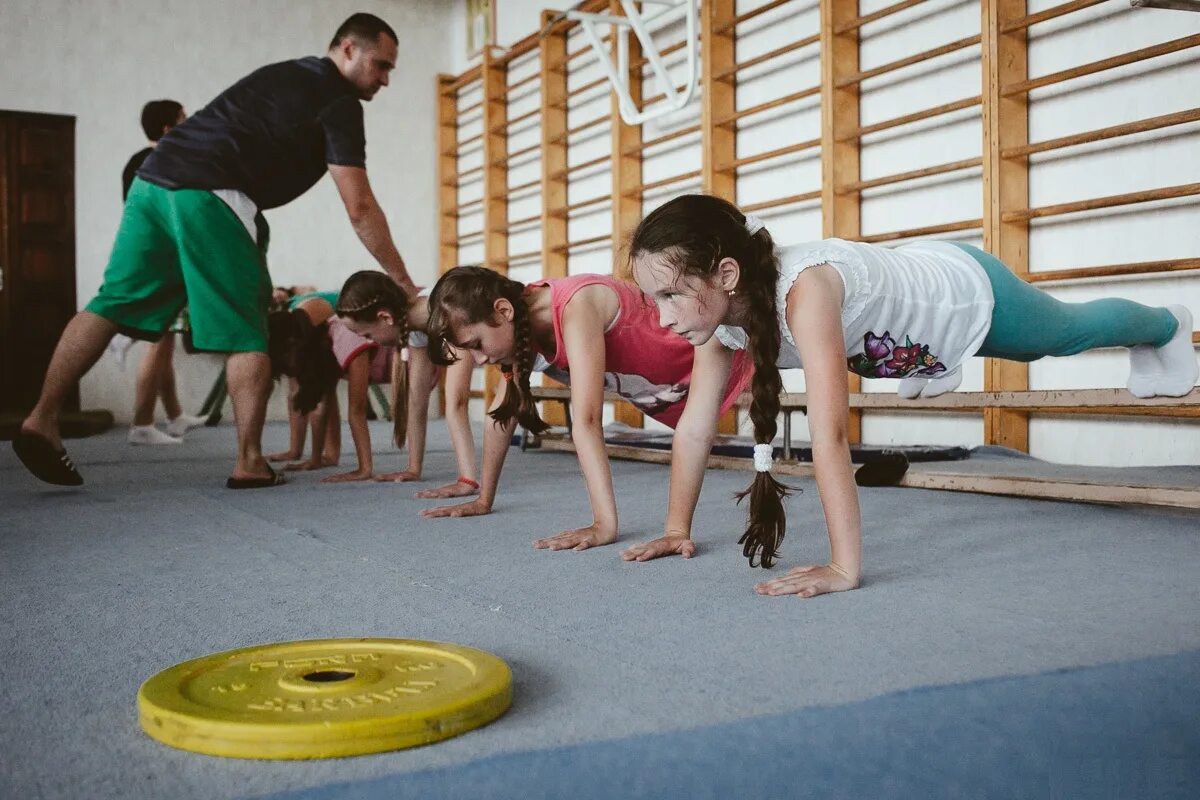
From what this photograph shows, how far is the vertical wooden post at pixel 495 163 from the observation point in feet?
23.3

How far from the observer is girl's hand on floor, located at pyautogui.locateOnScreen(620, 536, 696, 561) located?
5.72ft

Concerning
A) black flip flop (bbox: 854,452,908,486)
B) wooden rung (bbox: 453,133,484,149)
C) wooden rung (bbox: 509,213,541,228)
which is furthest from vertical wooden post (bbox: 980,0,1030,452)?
wooden rung (bbox: 453,133,484,149)

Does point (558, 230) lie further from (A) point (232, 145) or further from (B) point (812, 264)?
(B) point (812, 264)

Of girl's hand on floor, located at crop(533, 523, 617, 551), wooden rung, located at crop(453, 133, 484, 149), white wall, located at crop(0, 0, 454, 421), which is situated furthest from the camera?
wooden rung, located at crop(453, 133, 484, 149)

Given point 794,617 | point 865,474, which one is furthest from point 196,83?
point 794,617

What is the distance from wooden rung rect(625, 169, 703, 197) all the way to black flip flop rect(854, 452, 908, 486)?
2.66 meters

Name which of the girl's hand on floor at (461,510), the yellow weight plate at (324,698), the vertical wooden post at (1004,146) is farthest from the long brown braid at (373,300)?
the vertical wooden post at (1004,146)

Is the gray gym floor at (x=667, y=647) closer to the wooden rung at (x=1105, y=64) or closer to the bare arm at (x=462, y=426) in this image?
the bare arm at (x=462, y=426)

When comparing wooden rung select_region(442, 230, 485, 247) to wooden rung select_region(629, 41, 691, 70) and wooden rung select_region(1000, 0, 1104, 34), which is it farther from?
wooden rung select_region(1000, 0, 1104, 34)

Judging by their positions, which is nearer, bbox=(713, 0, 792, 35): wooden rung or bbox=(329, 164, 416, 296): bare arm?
bbox=(329, 164, 416, 296): bare arm

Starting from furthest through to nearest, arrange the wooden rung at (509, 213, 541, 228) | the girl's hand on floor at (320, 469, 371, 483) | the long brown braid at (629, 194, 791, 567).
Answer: the wooden rung at (509, 213, 541, 228), the girl's hand on floor at (320, 469, 371, 483), the long brown braid at (629, 194, 791, 567)

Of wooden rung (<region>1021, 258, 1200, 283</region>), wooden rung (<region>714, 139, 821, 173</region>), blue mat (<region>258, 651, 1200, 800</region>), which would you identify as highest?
wooden rung (<region>714, 139, 821, 173</region>)

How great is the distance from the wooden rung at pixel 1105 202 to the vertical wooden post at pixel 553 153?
3.19 m

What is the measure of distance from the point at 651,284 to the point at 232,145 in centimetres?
186
